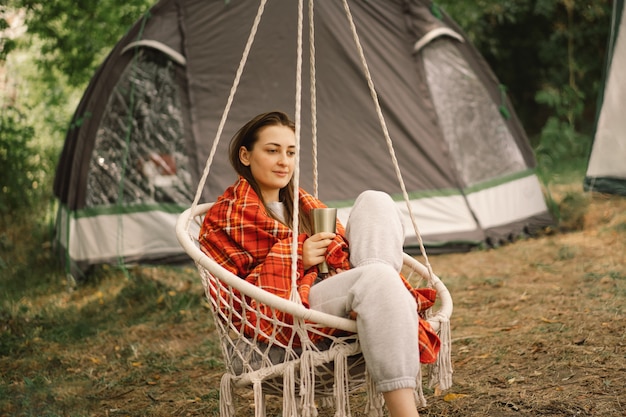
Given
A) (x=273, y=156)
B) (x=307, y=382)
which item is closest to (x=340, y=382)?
(x=307, y=382)

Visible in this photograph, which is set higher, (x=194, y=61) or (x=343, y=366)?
(x=194, y=61)

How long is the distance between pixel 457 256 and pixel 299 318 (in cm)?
286

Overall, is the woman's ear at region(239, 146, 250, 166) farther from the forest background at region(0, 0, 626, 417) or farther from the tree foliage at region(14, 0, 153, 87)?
the tree foliage at region(14, 0, 153, 87)

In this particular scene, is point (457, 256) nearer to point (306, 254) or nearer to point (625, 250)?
point (625, 250)

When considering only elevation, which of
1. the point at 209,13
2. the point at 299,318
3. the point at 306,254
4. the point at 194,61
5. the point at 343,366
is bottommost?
the point at 343,366

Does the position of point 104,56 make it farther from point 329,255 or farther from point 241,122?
point 329,255

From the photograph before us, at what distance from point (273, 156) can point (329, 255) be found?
41cm

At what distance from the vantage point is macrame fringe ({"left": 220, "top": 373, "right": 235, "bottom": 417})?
78.1 inches

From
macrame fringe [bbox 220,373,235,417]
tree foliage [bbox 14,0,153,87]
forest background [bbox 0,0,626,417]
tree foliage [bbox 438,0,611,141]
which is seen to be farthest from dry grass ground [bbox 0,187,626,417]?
tree foliage [bbox 438,0,611,141]

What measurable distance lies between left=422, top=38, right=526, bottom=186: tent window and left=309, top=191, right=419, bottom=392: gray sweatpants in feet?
9.71

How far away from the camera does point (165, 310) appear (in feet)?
12.2

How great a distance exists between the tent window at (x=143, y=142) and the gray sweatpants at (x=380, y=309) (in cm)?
257

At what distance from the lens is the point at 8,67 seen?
651 cm

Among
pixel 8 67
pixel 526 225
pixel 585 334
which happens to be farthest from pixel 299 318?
pixel 8 67
